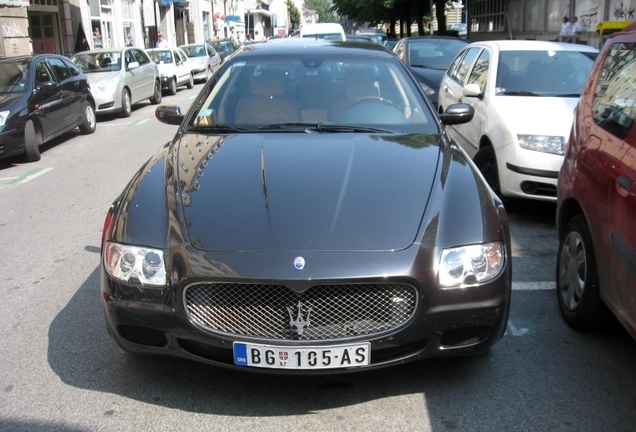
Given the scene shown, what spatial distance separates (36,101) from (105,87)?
476 centimetres

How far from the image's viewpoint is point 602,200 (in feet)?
11.6

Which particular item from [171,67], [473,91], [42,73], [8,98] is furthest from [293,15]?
[473,91]

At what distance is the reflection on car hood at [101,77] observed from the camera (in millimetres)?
15391

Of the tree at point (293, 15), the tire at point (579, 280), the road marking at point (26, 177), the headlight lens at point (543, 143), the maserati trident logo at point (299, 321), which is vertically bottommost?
the road marking at point (26, 177)

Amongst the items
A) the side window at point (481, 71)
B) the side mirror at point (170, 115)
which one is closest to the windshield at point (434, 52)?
the side window at point (481, 71)

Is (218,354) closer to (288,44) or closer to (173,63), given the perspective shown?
(288,44)

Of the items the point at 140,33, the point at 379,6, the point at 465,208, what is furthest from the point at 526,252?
the point at 379,6

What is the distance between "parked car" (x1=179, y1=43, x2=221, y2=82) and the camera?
86.4 ft

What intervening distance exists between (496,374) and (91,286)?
113 inches

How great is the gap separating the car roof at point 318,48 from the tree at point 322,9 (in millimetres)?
159881

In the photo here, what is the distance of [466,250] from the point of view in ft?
10.2

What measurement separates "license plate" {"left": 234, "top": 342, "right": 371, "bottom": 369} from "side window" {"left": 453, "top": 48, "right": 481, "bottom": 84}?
20.3ft

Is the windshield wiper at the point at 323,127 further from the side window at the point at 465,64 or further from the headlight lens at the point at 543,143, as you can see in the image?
the side window at the point at 465,64

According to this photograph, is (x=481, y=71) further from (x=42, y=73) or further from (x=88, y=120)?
(x=88, y=120)
